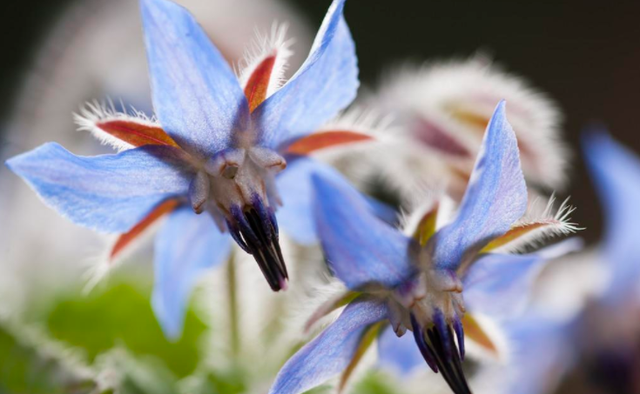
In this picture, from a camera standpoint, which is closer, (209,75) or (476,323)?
(209,75)

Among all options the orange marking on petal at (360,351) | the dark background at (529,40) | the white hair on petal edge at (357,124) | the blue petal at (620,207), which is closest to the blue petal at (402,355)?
the orange marking on petal at (360,351)

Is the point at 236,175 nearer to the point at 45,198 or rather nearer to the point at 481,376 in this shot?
the point at 45,198

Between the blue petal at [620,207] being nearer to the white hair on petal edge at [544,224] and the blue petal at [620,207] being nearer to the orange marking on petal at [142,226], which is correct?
the white hair on petal edge at [544,224]

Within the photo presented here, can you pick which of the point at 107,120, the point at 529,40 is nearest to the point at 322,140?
the point at 107,120

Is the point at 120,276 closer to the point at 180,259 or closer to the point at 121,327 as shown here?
the point at 121,327

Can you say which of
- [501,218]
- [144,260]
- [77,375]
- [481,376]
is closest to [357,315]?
[501,218]

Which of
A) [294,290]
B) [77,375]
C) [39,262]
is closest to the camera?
[77,375]
